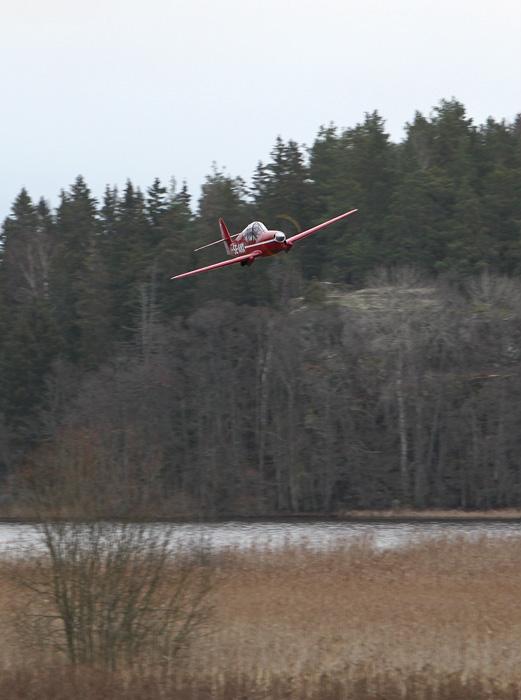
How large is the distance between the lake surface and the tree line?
4669 mm

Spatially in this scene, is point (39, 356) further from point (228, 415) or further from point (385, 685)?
point (385, 685)

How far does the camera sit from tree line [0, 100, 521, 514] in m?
59.5

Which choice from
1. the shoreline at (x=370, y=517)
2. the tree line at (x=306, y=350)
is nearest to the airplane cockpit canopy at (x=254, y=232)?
the tree line at (x=306, y=350)

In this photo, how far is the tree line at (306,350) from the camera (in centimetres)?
5950

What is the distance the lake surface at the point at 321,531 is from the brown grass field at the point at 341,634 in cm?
434

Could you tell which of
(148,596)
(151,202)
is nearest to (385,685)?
(148,596)

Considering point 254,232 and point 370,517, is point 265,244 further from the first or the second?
point 370,517

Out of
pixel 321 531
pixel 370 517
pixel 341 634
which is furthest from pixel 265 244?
pixel 370 517

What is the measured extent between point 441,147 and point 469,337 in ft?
94.6

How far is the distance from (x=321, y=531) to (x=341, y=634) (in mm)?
24952

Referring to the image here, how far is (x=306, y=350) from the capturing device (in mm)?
62531

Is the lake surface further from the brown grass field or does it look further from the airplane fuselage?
the airplane fuselage

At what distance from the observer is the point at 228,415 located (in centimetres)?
6378

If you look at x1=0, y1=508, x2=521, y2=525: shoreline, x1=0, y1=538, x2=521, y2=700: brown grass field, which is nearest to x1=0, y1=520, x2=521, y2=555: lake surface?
x1=0, y1=508, x2=521, y2=525: shoreline
